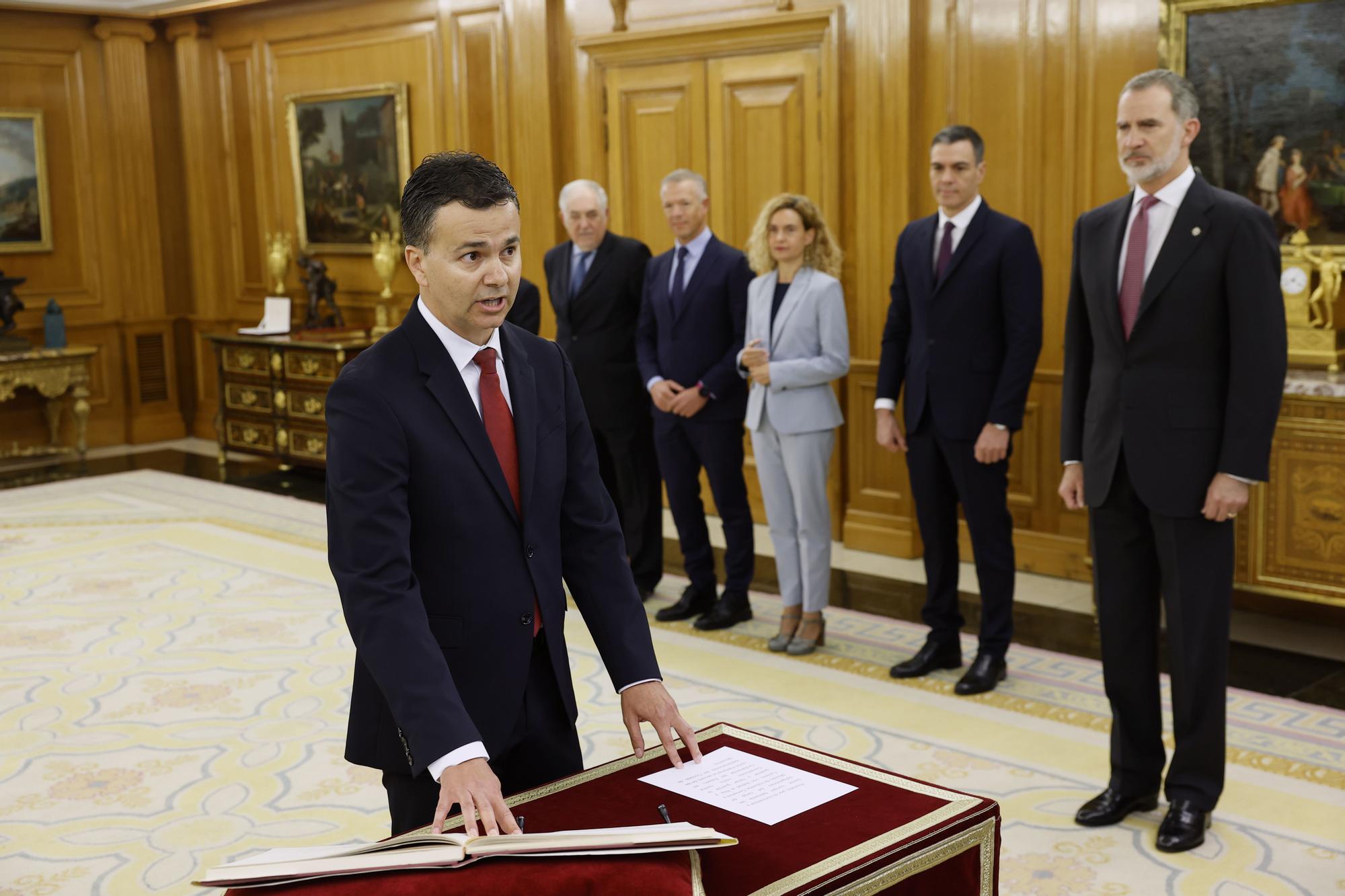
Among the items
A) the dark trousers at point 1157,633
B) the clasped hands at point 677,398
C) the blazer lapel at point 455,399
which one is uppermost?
the blazer lapel at point 455,399

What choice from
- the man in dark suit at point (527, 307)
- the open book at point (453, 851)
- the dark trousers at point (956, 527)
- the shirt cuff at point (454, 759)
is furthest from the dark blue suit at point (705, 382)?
the open book at point (453, 851)

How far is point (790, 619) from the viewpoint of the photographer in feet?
18.2

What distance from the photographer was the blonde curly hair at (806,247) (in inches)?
209

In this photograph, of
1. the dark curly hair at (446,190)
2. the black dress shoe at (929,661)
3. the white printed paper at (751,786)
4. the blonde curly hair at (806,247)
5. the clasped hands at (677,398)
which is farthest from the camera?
the clasped hands at (677,398)

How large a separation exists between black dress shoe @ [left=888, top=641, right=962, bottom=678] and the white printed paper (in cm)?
289

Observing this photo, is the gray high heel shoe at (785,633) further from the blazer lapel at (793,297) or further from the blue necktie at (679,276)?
the blue necktie at (679,276)

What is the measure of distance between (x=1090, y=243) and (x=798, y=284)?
5.36ft

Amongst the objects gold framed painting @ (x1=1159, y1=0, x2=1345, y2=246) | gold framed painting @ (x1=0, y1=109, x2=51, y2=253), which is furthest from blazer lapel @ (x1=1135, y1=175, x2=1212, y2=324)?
gold framed painting @ (x1=0, y1=109, x2=51, y2=253)

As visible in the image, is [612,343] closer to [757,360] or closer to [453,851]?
[757,360]

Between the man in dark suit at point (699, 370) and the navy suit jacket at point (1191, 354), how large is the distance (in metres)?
2.06

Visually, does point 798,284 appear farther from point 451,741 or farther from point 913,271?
point 451,741

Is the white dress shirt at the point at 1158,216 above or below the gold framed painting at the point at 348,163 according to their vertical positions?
below

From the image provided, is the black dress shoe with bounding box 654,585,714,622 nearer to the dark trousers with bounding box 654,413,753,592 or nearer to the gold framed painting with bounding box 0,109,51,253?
the dark trousers with bounding box 654,413,753,592

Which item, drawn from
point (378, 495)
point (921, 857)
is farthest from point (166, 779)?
point (921, 857)
